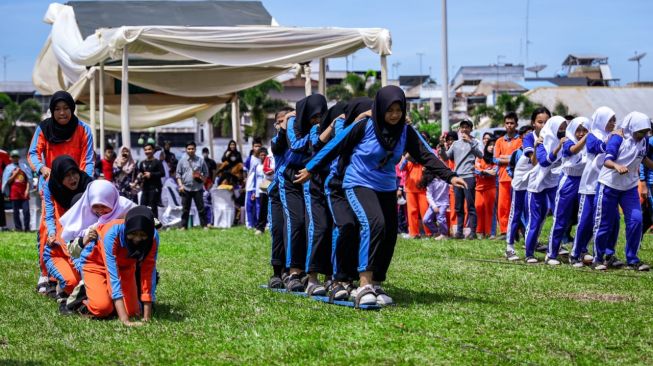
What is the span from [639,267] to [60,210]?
6894mm

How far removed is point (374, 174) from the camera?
927 centimetres

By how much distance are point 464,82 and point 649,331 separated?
103752 mm

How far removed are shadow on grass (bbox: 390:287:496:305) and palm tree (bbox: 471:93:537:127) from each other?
2259 inches

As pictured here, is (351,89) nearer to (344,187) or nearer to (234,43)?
(234,43)

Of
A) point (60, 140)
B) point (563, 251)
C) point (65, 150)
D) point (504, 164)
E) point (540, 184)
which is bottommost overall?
point (563, 251)

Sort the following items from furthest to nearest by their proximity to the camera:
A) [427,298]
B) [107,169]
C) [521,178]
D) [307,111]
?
[107,169] < [521,178] < [307,111] < [427,298]

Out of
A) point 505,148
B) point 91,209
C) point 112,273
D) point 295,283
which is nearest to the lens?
point 112,273

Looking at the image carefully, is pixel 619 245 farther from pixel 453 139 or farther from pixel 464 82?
pixel 464 82

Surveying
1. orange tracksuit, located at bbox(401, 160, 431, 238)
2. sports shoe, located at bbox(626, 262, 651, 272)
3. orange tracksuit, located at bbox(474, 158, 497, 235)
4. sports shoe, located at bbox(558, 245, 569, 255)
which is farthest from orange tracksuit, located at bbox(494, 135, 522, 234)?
sports shoe, located at bbox(626, 262, 651, 272)

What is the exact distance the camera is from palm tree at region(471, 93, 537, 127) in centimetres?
6731

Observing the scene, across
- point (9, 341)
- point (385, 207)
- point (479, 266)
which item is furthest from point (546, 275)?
point (9, 341)

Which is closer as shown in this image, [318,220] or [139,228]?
[139,228]

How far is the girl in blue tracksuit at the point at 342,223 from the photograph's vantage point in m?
9.41

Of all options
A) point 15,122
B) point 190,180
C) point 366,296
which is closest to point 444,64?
point 190,180
